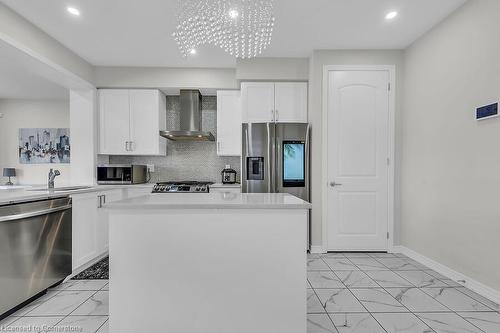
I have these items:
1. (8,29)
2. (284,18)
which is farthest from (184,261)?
(8,29)

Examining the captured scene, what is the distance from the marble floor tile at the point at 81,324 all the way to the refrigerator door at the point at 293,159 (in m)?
2.32

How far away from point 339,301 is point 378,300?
34cm

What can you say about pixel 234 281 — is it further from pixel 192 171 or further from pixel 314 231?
pixel 192 171

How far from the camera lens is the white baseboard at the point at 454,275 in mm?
2192

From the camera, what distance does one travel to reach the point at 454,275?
102 inches

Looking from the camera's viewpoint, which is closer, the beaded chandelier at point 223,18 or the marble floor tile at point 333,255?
the beaded chandelier at point 223,18

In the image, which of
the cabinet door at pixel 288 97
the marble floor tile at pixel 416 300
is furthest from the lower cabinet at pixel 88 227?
the marble floor tile at pixel 416 300

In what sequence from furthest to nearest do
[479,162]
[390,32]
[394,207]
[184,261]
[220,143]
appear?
[220,143] → [394,207] → [390,32] → [479,162] → [184,261]

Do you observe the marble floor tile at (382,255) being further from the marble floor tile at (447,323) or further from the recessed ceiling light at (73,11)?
the recessed ceiling light at (73,11)

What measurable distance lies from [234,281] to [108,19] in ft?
9.52

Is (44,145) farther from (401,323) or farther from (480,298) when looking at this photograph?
(480,298)

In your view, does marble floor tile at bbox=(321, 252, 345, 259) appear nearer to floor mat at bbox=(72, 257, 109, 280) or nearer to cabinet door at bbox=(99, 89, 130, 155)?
floor mat at bbox=(72, 257, 109, 280)

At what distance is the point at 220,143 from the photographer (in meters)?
3.98

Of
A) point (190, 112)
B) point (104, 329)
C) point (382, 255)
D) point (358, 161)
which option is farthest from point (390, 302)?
point (190, 112)
